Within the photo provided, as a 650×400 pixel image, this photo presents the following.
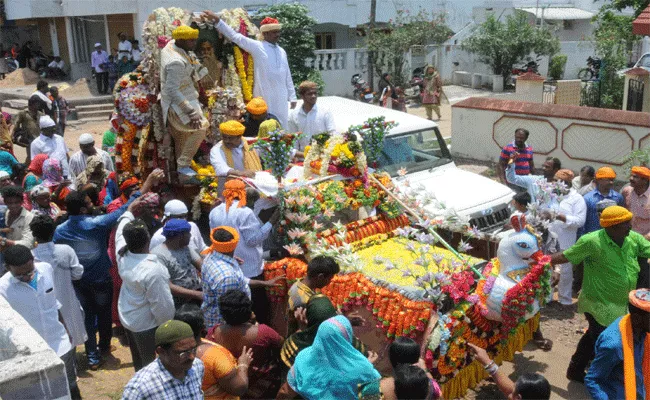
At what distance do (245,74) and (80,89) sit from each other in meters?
15.7

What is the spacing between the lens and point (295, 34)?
2189 centimetres

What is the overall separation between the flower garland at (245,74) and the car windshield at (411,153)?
2015mm

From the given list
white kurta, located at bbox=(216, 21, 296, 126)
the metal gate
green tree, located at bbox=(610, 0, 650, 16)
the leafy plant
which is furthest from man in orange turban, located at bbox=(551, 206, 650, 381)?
the leafy plant

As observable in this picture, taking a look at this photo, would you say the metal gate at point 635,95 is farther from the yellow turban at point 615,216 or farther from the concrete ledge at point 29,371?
the concrete ledge at point 29,371

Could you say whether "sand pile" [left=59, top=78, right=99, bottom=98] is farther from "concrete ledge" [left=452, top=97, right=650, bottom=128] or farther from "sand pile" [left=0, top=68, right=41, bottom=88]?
"concrete ledge" [left=452, top=97, right=650, bottom=128]

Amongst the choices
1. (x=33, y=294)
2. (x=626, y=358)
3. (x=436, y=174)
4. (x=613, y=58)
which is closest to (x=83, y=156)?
(x=33, y=294)

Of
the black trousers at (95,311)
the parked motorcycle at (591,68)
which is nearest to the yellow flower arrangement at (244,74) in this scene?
the black trousers at (95,311)

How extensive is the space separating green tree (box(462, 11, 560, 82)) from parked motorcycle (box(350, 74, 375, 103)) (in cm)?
522

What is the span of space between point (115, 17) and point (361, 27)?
385 inches

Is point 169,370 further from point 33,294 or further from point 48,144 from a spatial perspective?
point 48,144

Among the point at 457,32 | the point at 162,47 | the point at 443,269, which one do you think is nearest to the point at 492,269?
the point at 443,269

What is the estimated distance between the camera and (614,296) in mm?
5766

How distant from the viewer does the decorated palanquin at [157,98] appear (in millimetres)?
8727

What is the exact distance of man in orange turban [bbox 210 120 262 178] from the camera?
7539 millimetres
